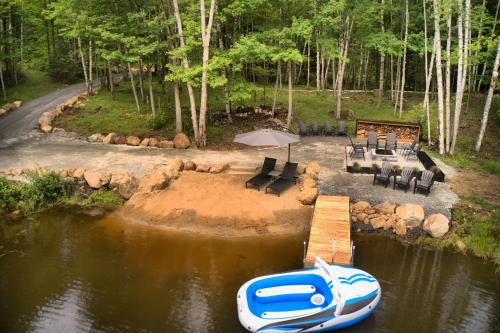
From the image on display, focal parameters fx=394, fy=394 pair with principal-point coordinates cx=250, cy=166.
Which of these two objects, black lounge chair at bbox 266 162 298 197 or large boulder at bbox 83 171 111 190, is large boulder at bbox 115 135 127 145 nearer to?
large boulder at bbox 83 171 111 190

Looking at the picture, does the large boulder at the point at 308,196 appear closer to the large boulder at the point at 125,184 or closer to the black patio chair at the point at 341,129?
the large boulder at the point at 125,184

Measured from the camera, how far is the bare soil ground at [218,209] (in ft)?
45.0

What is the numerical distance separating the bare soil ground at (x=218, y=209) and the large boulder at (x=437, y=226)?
3.93 metres

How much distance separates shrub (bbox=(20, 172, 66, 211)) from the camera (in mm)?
15133

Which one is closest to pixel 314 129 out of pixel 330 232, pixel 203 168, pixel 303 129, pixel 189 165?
pixel 303 129

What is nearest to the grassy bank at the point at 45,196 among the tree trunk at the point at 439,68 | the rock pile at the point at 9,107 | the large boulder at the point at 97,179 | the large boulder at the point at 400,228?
the large boulder at the point at 97,179

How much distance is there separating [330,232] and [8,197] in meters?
12.1

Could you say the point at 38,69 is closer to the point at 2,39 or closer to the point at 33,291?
the point at 2,39

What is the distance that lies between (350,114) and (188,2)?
12089 millimetres

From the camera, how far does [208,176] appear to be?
16.3 metres

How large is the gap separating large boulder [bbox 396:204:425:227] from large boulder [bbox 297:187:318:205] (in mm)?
2922

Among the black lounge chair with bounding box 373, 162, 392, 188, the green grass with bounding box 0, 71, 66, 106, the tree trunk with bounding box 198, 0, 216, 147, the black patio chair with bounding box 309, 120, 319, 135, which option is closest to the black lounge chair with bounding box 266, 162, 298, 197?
the black lounge chair with bounding box 373, 162, 392, 188

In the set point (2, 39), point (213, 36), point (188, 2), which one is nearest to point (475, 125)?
point (213, 36)

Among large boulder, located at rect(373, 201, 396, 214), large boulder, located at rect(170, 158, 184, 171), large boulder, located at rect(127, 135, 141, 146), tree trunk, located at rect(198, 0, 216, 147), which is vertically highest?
tree trunk, located at rect(198, 0, 216, 147)
